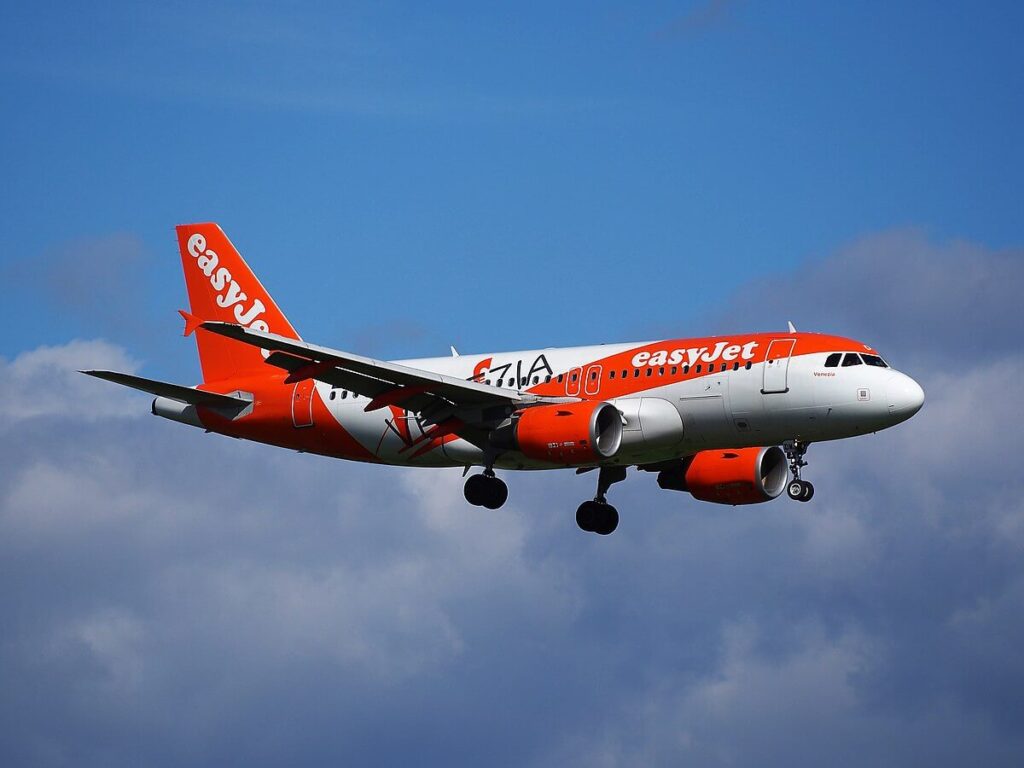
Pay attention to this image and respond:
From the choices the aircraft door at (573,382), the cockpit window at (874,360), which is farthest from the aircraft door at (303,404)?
the cockpit window at (874,360)

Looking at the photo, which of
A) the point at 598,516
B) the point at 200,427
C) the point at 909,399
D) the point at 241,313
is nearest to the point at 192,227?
the point at 241,313

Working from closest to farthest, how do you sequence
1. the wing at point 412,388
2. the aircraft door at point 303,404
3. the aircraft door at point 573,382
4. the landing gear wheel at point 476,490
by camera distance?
the wing at point 412,388 < the aircraft door at point 573,382 < the landing gear wheel at point 476,490 < the aircraft door at point 303,404

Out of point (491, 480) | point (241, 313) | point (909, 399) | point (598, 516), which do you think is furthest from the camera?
point (241, 313)

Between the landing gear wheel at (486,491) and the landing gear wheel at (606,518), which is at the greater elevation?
the landing gear wheel at (606,518)

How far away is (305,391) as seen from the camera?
184 ft

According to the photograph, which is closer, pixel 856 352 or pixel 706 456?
pixel 856 352

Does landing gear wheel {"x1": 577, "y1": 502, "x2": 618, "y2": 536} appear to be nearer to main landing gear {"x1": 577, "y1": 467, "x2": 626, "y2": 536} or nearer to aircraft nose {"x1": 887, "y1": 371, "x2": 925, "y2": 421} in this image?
main landing gear {"x1": 577, "y1": 467, "x2": 626, "y2": 536}

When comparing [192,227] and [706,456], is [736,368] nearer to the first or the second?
[706,456]

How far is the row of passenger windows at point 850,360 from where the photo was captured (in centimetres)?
4922

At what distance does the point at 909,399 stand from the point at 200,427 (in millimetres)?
23454

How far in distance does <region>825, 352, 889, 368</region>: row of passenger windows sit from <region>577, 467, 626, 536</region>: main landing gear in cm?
944

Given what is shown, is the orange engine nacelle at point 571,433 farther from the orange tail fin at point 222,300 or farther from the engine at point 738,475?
the orange tail fin at point 222,300

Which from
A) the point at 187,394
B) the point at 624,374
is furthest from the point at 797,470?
the point at 187,394

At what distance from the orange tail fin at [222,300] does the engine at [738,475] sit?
1511 cm
